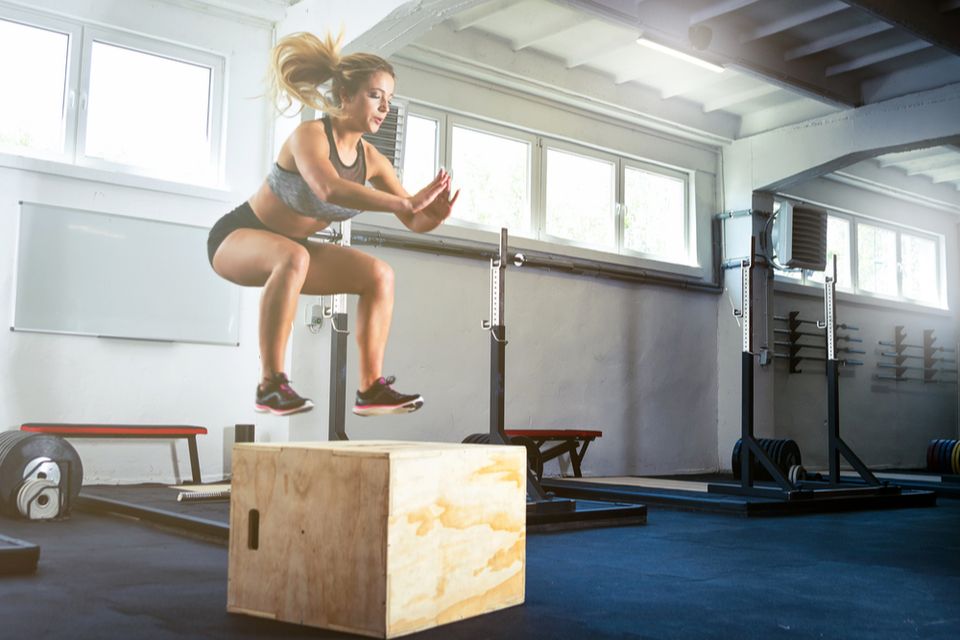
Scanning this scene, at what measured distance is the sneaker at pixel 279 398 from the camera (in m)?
4.06

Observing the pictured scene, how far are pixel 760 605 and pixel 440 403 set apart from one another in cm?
393

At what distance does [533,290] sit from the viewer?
281 inches

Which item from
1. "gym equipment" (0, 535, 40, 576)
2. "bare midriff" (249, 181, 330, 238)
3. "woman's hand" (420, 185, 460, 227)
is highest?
"woman's hand" (420, 185, 460, 227)

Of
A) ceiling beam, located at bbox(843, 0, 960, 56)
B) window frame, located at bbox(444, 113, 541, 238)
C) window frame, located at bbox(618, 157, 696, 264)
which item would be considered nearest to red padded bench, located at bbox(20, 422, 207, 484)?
window frame, located at bbox(444, 113, 541, 238)

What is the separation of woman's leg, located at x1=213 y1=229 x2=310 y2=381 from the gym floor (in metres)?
0.91

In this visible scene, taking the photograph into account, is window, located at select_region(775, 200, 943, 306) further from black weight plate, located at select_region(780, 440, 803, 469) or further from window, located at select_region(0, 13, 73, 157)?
A: window, located at select_region(0, 13, 73, 157)

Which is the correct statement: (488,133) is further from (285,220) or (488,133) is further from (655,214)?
(285,220)

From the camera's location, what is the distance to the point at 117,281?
5.20 m

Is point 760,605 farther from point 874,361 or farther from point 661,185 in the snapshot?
point 874,361

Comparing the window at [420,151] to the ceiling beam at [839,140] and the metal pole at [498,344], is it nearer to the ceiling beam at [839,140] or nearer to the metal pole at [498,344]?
the metal pole at [498,344]

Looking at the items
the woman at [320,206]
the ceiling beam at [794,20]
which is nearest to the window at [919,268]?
the ceiling beam at [794,20]

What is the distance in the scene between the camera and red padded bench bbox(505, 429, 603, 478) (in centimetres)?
641

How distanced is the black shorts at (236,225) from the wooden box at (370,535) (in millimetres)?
1787

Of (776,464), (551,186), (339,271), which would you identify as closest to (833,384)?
(776,464)
